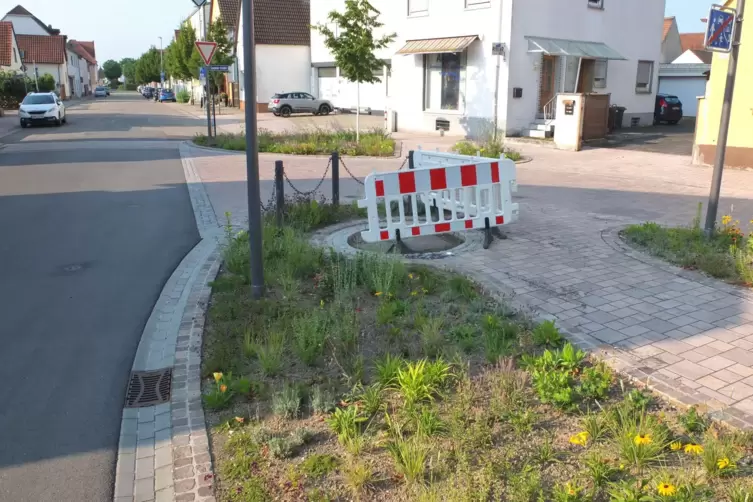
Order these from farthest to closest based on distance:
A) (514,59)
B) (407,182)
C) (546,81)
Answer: (546,81) → (514,59) → (407,182)

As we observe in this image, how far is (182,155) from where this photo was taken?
2042 centimetres

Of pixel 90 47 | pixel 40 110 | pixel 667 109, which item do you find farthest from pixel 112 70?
pixel 667 109

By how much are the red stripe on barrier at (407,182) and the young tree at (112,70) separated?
207 meters

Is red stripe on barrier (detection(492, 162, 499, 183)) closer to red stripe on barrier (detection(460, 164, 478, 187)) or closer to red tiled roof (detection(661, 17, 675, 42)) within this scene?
red stripe on barrier (detection(460, 164, 478, 187))

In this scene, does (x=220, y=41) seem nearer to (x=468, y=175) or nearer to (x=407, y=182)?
(x=468, y=175)

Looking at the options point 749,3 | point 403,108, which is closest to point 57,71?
point 403,108

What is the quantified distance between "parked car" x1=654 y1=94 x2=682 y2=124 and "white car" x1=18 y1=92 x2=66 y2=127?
95.4 feet

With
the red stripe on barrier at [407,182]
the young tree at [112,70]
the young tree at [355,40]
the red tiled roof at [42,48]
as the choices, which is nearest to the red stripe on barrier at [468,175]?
the red stripe on barrier at [407,182]

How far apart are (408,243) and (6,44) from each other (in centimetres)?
6617

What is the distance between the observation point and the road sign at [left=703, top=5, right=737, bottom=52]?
7750mm

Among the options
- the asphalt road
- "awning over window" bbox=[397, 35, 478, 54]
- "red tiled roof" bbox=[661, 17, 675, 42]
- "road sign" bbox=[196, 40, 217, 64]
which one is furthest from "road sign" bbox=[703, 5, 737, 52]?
"red tiled roof" bbox=[661, 17, 675, 42]

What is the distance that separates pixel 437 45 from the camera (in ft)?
86.5

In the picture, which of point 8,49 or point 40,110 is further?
point 8,49

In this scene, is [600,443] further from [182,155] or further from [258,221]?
[182,155]
